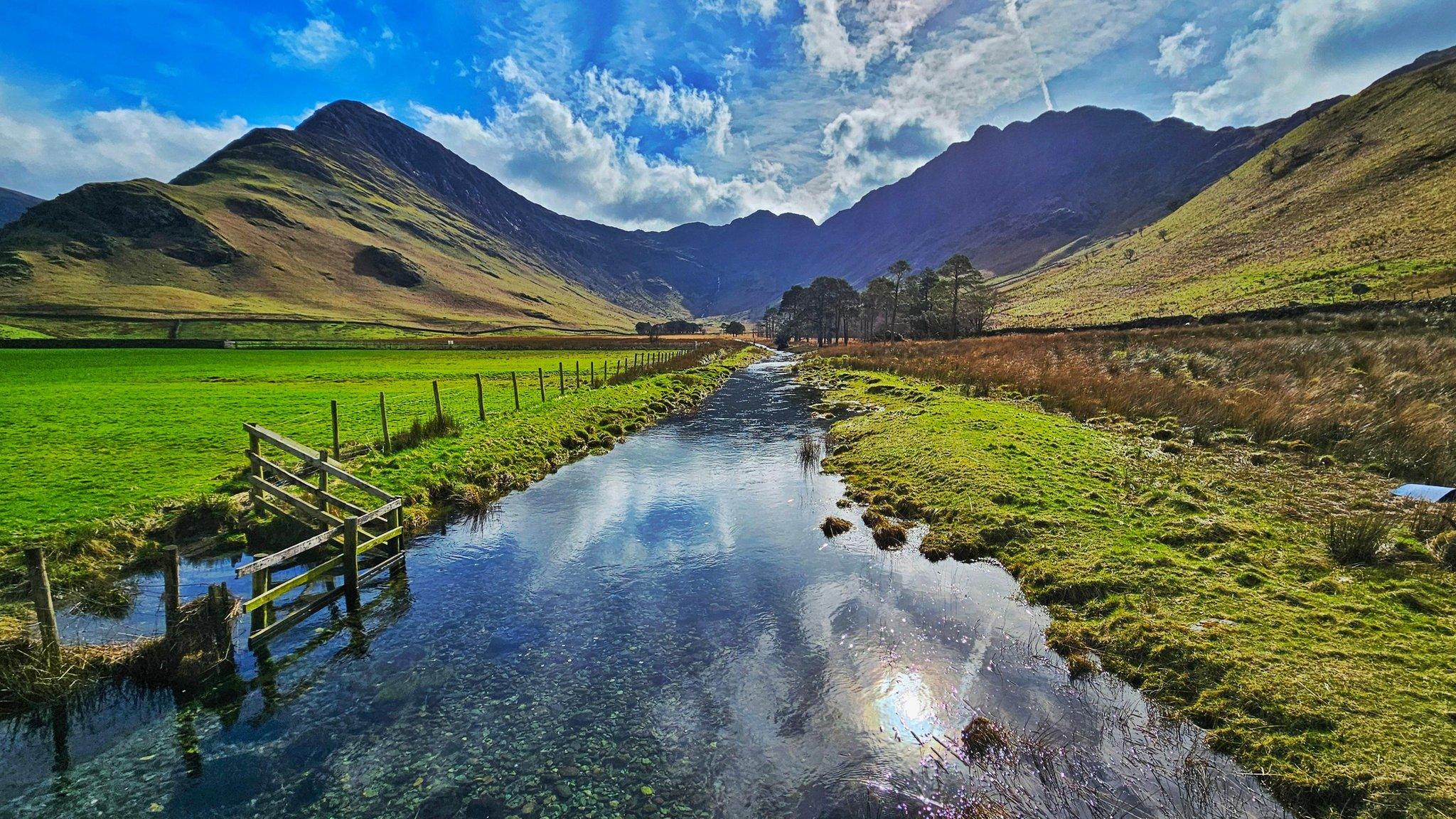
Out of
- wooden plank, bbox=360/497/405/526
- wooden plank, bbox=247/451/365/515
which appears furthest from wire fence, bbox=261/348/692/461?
wooden plank, bbox=360/497/405/526

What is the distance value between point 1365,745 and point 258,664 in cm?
1635

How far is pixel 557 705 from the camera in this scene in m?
8.56

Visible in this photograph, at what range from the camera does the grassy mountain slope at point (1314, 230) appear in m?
62.2

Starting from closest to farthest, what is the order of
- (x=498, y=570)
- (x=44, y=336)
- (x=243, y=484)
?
(x=498, y=570) → (x=243, y=484) → (x=44, y=336)

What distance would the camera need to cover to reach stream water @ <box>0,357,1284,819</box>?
689 centimetres

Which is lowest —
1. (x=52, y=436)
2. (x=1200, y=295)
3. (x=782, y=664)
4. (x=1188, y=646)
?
(x=782, y=664)

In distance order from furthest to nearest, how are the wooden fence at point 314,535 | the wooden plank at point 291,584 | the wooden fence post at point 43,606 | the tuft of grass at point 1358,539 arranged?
the wooden fence at point 314,535 → the tuft of grass at point 1358,539 → the wooden plank at point 291,584 → the wooden fence post at point 43,606

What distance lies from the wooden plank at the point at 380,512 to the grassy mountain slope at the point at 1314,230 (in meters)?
78.7

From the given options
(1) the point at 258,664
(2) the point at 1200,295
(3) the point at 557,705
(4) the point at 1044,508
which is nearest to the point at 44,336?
(1) the point at 258,664

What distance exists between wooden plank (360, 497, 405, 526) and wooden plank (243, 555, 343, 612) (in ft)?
3.01

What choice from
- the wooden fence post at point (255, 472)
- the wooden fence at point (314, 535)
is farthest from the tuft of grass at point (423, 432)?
the wooden fence post at point (255, 472)

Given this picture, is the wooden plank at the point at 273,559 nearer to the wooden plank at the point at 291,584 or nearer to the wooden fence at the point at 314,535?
the wooden fence at the point at 314,535

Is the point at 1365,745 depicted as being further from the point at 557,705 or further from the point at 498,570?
the point at 498,570

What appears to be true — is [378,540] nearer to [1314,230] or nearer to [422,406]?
[422,406]
